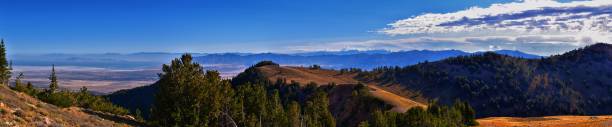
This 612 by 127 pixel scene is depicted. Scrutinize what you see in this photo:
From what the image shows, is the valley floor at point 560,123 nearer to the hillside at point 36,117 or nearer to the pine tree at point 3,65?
the hillside at point 36,117

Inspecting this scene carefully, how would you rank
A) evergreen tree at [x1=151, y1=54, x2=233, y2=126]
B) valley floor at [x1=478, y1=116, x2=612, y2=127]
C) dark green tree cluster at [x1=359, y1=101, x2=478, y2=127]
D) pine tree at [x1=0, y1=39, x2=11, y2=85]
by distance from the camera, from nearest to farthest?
evergreen tree at [x1=151, y1=54, x2=233, y2=126] < valley floor at [x1=478, y1=116, x2=612, y2=127] < pine tree at [x1=0, y1=39, x2=11, y2=85] < dark green tree cluster at [x1=359, y1=101, x2=478, y2=127]

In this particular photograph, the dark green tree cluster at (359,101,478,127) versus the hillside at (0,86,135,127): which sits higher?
the hillside at (0,86,135,127)

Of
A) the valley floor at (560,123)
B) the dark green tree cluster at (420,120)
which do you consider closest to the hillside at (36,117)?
the dark green tree cluster at (420,120)

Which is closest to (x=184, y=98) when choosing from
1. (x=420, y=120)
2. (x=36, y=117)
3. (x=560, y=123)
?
(x=36, y=117)

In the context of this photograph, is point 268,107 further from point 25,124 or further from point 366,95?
point 366,95

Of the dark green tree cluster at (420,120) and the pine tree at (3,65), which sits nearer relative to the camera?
the pine tree at (3,65)

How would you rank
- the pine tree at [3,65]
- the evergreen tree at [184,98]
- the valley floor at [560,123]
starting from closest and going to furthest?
1. the evergreen tree at [184,98]
2. the valley floor at [560,123]
3. the pine tree at [3,65]

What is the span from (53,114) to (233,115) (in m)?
28.7

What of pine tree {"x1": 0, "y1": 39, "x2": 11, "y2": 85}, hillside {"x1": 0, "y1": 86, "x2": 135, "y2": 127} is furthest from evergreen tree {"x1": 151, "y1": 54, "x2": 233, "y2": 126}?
pine tree {"x1": 0, "y1": 39, "x2": 11, "y2": 85}

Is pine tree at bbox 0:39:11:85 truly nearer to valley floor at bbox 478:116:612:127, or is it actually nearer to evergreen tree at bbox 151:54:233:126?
evergreen tree at bbox 151:54:233:126

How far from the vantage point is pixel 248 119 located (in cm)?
7938

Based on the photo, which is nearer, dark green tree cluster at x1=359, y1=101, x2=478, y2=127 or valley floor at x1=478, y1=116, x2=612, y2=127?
valley floor at x1=478, y1=116, x2=612, y2=127

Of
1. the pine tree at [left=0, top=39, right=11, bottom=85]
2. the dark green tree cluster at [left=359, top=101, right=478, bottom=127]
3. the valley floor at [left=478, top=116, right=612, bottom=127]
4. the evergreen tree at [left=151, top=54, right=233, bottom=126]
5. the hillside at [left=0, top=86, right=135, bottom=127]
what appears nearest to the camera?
the hillside at [left=0, top=86, right=135, bottom=127]

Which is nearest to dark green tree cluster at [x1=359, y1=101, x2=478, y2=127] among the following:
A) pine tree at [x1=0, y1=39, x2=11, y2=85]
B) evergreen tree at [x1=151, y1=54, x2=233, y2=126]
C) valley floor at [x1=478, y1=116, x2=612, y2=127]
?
valley floor at [x1=478, y1=116, x2=612, y2=127]
